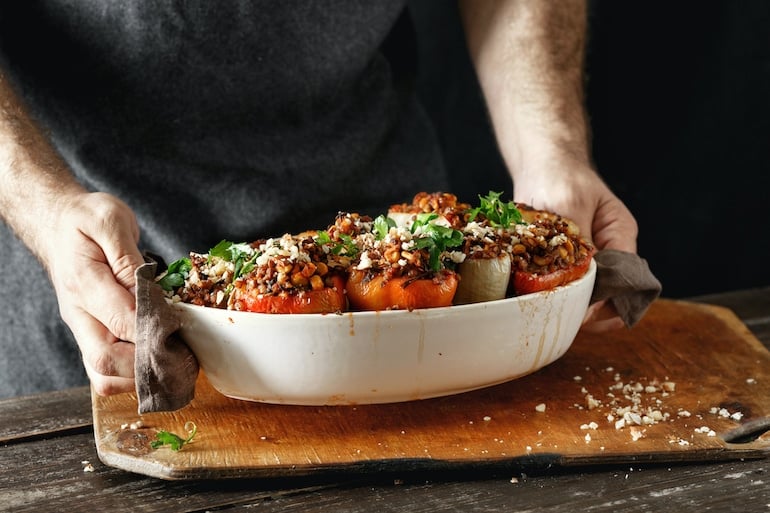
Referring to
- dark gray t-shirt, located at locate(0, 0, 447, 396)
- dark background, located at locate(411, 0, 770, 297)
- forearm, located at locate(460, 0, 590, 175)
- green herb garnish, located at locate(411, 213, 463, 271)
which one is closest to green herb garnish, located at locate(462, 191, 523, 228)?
green herb garnish, located at locate(411, 213, 463, 271)

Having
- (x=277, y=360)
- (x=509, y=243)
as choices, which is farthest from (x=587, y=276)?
(x=277, y=360)

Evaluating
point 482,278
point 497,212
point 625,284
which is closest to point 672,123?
point 625,284

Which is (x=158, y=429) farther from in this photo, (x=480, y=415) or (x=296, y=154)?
(x=296, y=154)

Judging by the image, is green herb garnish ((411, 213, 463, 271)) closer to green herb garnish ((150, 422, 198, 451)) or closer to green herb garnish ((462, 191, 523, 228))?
green herb garnish ((462, 191, 523, 228))

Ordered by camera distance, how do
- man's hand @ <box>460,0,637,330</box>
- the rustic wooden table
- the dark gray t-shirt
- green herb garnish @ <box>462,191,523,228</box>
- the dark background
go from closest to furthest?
the rustic wooden table, green herb garnish @ <box>462,191,523,228</box>, man's hand @ <box>460,0,637,330</box>, the dark gray t-shirt, the dark background

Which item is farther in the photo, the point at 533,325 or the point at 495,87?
the point at 495,87

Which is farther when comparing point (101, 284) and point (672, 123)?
point (672, 123)

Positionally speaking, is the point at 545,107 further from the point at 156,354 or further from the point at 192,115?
the point at 156,354
